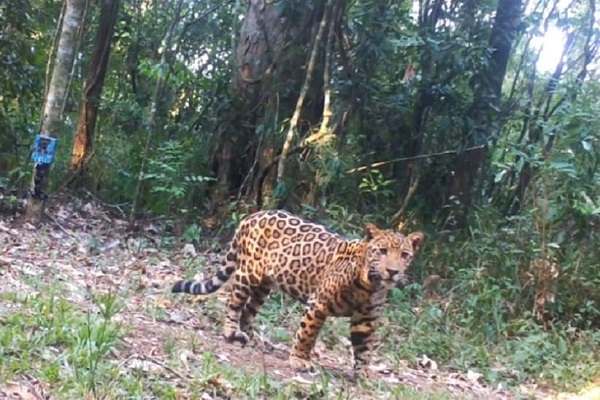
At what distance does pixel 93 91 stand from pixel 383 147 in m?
4.08

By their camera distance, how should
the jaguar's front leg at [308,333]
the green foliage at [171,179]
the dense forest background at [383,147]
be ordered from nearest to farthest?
the jaguar's front leg at [308,333] < the dense forest background at [383,147] < the green foliage at [171,179]

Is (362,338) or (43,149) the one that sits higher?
(43,149)

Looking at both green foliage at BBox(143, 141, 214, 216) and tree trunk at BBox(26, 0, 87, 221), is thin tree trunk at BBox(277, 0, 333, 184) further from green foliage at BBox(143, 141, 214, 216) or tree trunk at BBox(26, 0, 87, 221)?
tree trunk at BBox(26, 0, 87, 221)

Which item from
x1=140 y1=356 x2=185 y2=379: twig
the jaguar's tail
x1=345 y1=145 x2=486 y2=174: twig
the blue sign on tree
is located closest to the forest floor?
x1=140 y1=356 x2=185 y2=379: twig

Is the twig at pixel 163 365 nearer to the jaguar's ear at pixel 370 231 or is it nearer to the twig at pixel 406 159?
the jaguar's ear at pixel 370 231

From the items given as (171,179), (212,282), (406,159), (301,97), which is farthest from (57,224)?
(406,159)

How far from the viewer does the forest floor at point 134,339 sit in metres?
4.32

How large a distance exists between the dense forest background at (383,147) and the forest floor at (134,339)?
0.77 m

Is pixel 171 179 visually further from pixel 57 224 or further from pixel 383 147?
pixel 383 147

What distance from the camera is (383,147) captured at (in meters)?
10.6

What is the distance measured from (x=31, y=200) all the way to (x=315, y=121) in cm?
338

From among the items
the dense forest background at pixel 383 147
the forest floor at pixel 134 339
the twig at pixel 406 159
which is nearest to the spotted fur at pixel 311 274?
the forest floor at pixel 134 339

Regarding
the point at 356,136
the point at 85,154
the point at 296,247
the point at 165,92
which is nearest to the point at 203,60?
the point at 165,92

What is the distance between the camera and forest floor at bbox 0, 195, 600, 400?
4320 mm
